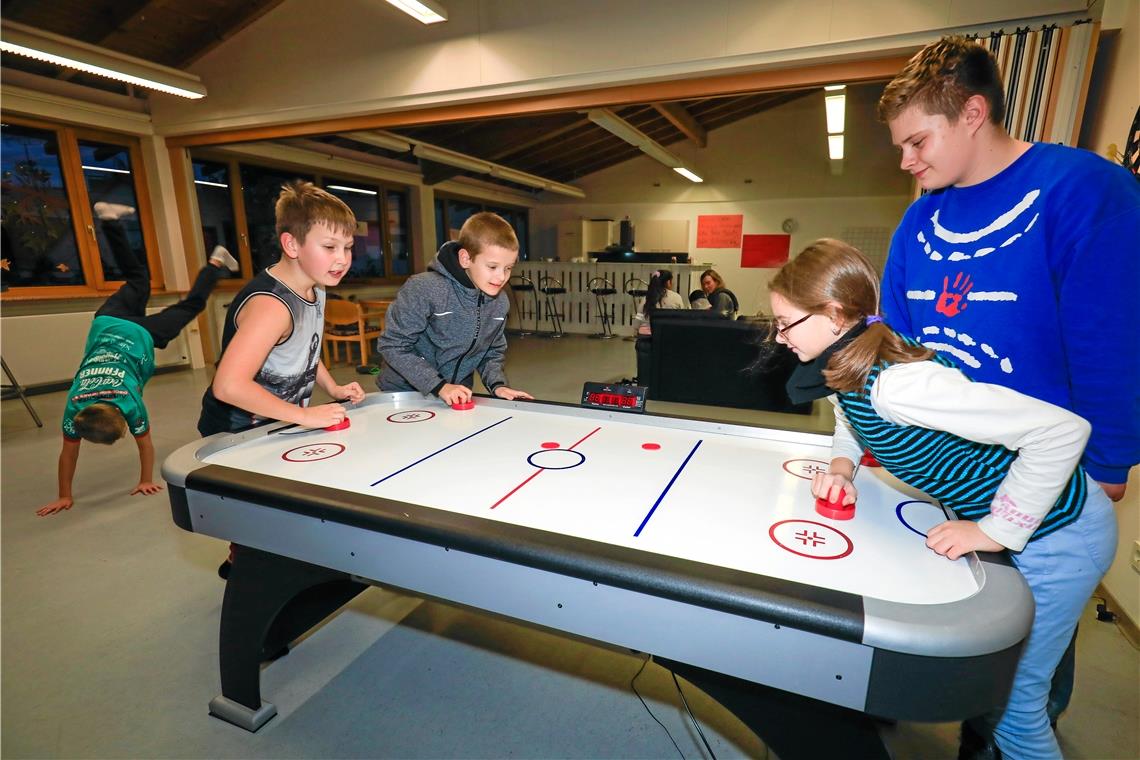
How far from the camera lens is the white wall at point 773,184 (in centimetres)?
984

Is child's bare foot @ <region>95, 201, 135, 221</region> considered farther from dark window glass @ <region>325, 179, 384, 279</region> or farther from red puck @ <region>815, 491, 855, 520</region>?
red puck @ <region>815, 491, 855, 520</region>

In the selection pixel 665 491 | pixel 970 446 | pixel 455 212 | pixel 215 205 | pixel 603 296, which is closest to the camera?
pixel 970 446

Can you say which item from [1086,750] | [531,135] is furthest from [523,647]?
[531,135]

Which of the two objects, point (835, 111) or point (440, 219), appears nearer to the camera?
point (835, 111)

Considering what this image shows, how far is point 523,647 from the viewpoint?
1.81 meters

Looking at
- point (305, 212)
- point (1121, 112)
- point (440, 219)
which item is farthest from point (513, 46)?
point (440, 219)

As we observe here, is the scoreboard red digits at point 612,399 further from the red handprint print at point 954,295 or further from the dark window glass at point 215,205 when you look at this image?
the dark window glass at point 215,205

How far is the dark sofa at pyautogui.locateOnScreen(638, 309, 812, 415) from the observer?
4473 millimetres

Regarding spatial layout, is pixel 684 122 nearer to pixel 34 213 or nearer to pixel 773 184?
pixel 773 184

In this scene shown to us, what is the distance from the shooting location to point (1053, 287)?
985mm

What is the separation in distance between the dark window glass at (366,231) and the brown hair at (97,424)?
19.6 ft

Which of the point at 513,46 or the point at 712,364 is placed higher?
the point at 513,46

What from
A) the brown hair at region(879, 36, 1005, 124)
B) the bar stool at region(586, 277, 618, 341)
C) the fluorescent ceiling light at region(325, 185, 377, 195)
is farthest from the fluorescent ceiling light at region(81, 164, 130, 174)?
the brown hair at region(879, 36, 1005, 124)

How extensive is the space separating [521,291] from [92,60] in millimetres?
6052
